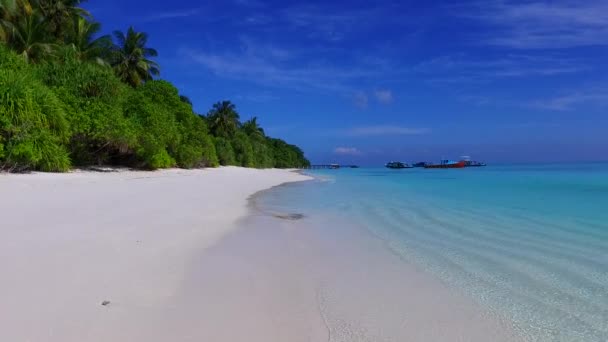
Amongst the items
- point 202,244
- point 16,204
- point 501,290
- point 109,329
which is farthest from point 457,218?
point 16,204

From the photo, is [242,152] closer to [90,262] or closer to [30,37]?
[30,37]

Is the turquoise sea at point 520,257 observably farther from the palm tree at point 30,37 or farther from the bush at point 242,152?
the bush at point 242,152

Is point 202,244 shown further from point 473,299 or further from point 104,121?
point 104,121

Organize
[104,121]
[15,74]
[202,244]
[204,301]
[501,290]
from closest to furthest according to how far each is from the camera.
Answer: [204,301] → [501,290] → [202,244] → [15,74] → [104,121]

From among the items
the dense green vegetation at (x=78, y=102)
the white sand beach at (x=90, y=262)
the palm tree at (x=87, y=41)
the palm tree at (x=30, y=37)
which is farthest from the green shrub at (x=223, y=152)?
the white sand beach at (x=90, y=262)

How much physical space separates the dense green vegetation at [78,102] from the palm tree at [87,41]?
8 cm

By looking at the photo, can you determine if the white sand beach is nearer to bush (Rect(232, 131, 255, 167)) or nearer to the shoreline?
the shoreline

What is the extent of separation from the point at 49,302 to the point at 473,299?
343cm

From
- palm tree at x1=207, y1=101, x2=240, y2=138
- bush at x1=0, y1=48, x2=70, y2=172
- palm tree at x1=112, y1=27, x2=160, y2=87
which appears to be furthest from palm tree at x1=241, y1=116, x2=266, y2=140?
bush at x1=0, y1=48, x2=70, y2=172

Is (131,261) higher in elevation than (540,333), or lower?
higher

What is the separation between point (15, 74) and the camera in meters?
13.4

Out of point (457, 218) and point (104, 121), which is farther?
point (104, 121)

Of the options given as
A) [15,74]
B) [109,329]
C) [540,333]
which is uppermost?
[15,74]

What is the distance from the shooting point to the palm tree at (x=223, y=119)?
187 ft
